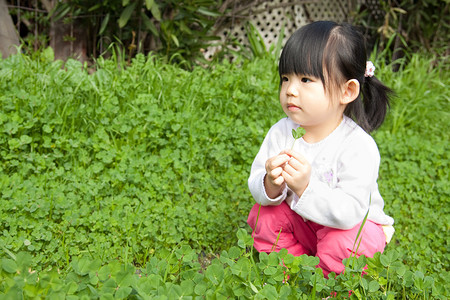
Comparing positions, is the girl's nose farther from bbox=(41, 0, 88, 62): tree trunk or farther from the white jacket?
bbox=(41, 0, 88, 62): tree trunk

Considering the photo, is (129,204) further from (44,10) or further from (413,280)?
(44,10)

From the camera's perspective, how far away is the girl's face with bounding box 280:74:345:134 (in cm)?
209

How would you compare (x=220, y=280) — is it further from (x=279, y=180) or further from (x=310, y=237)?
(x=310, y=237)

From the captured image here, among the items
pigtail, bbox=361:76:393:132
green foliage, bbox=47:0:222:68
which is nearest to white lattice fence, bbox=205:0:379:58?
green foliage, bbox=47:0:222:68

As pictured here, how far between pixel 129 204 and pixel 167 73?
5.73 feet

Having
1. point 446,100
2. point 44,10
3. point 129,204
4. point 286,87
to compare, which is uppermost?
point 286,87

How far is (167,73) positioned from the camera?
4180mm

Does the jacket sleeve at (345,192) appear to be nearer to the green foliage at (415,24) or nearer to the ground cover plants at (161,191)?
the ground cover plants at (161,191)

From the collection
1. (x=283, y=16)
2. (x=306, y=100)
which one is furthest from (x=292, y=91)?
(x=283, y=16)

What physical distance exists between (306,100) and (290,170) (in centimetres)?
34

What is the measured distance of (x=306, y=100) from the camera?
2.10 meters

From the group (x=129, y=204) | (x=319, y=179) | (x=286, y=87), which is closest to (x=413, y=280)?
(x=319, y=179)

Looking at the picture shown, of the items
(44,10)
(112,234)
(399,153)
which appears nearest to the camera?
(112,234)

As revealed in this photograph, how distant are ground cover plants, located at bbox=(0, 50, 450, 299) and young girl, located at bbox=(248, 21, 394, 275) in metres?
0.21
